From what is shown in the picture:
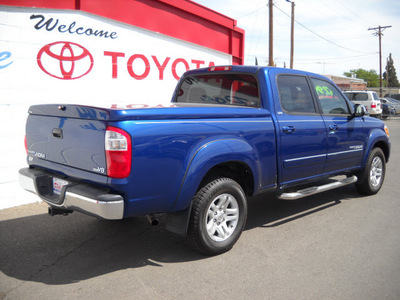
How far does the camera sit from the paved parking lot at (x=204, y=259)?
3238 millimetres

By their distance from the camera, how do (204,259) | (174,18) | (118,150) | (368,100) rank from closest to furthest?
(118,150) < (204,259) < (174,18) < (368,100)

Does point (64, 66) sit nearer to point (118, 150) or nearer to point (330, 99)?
point (118, 150)

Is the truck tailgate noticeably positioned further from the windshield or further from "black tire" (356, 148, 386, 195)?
"black tire" (356, 148, 386, 195)

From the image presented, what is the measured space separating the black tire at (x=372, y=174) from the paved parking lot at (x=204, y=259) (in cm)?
79

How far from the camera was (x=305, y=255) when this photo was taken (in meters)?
3.95

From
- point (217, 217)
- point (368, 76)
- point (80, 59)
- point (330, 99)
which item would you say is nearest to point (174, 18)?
point (80, 59)

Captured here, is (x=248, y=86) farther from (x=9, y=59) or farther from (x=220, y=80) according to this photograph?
(x=9, y=59)

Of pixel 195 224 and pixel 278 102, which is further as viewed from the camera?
pixel 278 102

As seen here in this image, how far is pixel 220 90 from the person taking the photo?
495 centimetres

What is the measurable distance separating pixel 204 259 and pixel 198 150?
1128mm

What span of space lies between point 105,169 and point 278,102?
7.62 feet

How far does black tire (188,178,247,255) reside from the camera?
370cm

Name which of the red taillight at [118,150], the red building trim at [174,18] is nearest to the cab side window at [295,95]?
the red taillight at [118,150]

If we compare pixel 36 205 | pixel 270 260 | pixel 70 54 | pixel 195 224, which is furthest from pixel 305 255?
pixel 70 54
